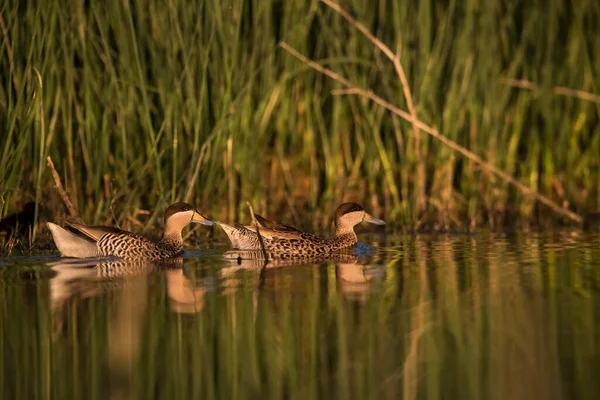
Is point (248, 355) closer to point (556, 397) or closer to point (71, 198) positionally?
point (556, 397)

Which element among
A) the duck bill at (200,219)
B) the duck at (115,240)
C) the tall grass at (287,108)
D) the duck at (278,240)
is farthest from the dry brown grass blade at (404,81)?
the duck at (115,240)

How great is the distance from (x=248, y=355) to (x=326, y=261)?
3.60 metres

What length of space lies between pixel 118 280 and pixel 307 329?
206cm

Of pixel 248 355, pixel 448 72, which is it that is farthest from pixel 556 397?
pixel 448 72

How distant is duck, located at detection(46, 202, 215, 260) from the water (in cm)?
17

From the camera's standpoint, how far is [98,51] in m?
9.58

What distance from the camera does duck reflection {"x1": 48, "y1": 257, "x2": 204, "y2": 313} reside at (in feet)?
23.3

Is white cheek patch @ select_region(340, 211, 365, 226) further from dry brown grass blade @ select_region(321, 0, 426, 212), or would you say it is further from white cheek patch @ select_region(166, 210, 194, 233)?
white cheek patch @ select_region(166, 210, 194, 233)

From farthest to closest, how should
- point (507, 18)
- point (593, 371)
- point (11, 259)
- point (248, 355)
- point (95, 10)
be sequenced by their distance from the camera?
point (507, 18) → point (95, 10) → point (11, 259) → point (248, 355) → point (593, 371)

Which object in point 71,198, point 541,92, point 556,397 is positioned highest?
point 541,92

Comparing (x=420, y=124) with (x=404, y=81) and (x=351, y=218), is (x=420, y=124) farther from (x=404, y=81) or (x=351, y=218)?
(x=351, y=218)

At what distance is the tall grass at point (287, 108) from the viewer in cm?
935

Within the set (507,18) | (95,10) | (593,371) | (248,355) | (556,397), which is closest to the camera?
Result: (556,397)

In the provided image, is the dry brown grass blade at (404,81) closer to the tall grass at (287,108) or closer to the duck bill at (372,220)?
the tall grass at (287,108)
